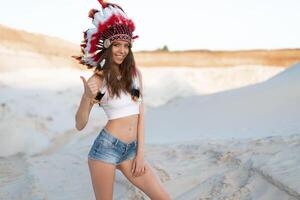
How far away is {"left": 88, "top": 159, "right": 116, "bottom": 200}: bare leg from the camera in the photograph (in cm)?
321

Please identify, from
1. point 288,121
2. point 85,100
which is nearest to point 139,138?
point 85,100

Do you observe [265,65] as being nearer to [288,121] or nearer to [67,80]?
[67,80]

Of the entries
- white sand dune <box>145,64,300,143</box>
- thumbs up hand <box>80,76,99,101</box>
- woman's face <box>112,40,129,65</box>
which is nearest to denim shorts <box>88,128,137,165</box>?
thumbs up hand <box>80,76,99,101</box>

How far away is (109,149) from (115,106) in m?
0.26

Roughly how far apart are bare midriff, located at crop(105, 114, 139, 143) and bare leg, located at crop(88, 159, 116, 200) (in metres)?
0.18

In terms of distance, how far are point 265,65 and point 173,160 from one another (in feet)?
48.2

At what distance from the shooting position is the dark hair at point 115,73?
10.6ft

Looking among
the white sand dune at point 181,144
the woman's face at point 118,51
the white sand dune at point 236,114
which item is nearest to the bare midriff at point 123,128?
the woman's face at point 118,51

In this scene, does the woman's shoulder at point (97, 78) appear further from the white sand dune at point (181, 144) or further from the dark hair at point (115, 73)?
the white sand dune at point (181, 144)

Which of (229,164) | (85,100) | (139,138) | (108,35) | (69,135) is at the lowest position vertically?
(69,135)

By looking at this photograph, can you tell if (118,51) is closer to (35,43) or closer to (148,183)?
(148,183)

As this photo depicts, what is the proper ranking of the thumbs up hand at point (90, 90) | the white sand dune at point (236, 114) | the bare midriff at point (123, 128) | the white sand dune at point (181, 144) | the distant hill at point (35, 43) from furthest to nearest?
the distant hill at point (35, 43)
the white sand dune at point (236, 114)
the white sand dune at point (181, 144)
the bare midriff at point (123, 128)
the thumbs up hand at point (90, 90)

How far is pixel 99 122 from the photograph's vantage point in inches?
431

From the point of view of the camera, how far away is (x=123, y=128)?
327 cm
